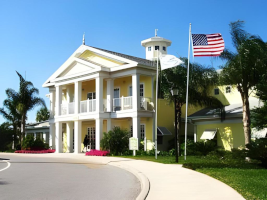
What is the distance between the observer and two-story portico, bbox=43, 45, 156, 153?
1068 inches

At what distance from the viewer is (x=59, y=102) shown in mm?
32000

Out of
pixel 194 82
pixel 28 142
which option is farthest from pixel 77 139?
pixel 194 82

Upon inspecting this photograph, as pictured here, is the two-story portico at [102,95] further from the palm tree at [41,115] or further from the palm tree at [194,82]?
the palm tree at [41,115]

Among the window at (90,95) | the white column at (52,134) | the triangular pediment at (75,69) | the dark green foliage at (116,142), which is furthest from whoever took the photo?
the white column at (52,134)

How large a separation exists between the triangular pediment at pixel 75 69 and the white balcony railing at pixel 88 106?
108 inches

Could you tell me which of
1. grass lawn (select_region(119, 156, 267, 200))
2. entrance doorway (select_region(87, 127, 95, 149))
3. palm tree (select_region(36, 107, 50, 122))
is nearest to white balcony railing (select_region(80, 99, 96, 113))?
entrance doorway (select_region(87, 127, 95, 149))

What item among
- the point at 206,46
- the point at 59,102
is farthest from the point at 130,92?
the point at 206,46

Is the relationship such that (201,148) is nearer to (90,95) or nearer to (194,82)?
(194,82)

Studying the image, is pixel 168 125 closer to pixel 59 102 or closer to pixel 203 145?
pixel 203 145

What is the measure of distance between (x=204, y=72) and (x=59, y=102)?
48.7 feet

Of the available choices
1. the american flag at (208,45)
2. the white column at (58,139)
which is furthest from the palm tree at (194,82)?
the white column at (58,139)

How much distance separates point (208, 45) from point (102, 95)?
11547mm

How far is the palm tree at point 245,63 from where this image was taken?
18.0 metres

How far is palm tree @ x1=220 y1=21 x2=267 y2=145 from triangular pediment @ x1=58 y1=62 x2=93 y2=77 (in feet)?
44.9
